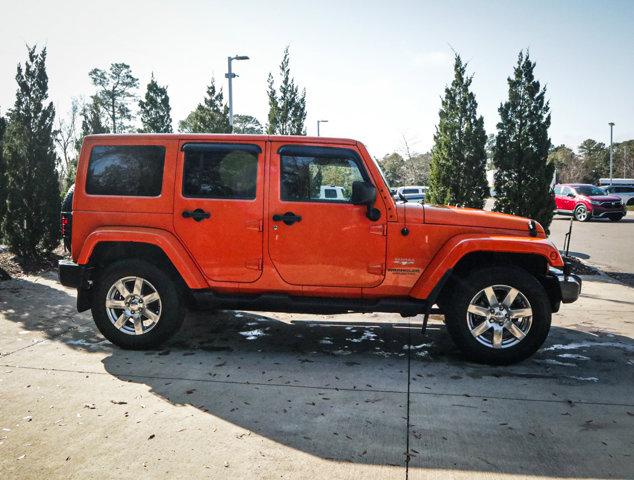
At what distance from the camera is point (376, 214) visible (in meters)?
4.57

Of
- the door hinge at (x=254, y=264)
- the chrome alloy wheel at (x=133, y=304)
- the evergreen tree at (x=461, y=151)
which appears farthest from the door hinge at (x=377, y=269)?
the evergreen tree at (x=461, y=151)

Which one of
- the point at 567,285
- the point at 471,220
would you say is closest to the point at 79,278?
the point at 471,220

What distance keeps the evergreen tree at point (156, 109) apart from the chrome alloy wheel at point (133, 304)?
1579cm

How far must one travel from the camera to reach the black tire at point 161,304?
480 centimetres

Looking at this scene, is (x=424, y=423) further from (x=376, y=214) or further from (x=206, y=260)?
(x=206, y=260)

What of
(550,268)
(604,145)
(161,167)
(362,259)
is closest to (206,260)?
(161,167)

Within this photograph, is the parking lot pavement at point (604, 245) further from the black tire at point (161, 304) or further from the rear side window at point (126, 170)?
the rear side window at point (126, 170)

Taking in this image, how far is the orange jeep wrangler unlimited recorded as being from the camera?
4.54 meters

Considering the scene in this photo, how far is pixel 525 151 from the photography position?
10.9 meters

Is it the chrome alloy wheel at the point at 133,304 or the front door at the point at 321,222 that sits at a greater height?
the front door at the point at 321,222

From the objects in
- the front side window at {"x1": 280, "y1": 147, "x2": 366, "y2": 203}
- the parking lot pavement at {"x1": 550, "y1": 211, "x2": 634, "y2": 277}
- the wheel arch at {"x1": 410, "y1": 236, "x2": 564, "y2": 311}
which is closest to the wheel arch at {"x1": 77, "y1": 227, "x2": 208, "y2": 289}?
the front side window at {"x1": 280, "y1": 147, "x2": 366, "y2": 203}

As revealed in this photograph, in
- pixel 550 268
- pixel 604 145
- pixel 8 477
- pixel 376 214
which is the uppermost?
pixel 604 145

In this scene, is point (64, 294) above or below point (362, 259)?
below

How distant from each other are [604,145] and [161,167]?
96.7 meters
